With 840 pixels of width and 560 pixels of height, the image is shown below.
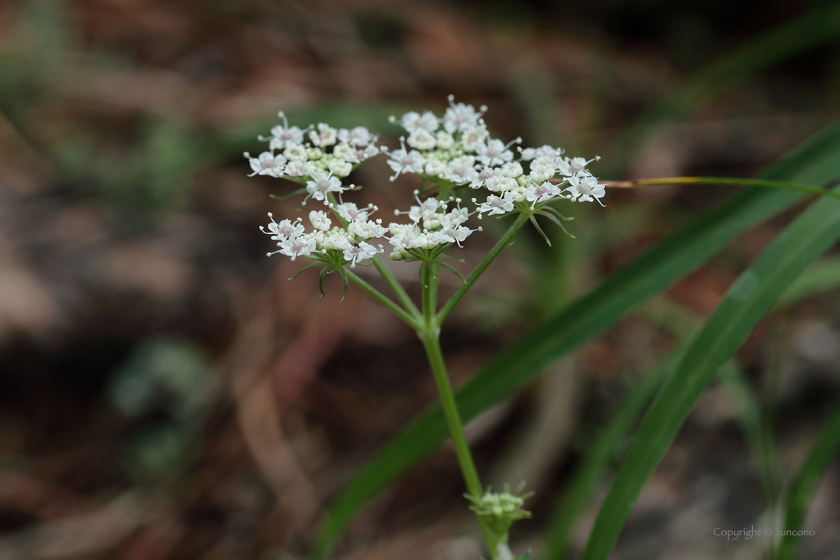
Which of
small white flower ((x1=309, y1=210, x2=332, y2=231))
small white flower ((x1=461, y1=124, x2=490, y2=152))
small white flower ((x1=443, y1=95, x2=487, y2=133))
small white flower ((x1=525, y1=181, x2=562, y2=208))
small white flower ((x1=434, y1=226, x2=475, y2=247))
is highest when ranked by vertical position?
small white flower ((x1=443, y1=95, x2=487, y2=133))

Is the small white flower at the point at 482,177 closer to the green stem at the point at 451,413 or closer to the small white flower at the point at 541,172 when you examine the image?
the small white flower at the point at 541,172

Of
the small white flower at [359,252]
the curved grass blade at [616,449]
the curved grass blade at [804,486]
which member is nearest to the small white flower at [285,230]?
the small white flower at [359,252]

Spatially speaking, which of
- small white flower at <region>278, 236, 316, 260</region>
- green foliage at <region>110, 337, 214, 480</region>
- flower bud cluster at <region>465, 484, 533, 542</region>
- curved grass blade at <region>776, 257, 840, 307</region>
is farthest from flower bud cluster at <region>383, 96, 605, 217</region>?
green foliage at <region>110, 337, 214, 480</region>

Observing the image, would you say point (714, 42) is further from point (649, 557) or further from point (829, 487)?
point (649, 557)

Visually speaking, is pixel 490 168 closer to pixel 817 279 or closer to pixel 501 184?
pixel 501 184

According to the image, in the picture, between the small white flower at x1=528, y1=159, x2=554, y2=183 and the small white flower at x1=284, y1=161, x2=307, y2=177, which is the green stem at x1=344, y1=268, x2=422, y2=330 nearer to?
the small white flower at x1=284, y1=161, x2=307, y2=177

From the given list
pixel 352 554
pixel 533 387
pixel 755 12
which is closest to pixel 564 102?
pixel 755 12
